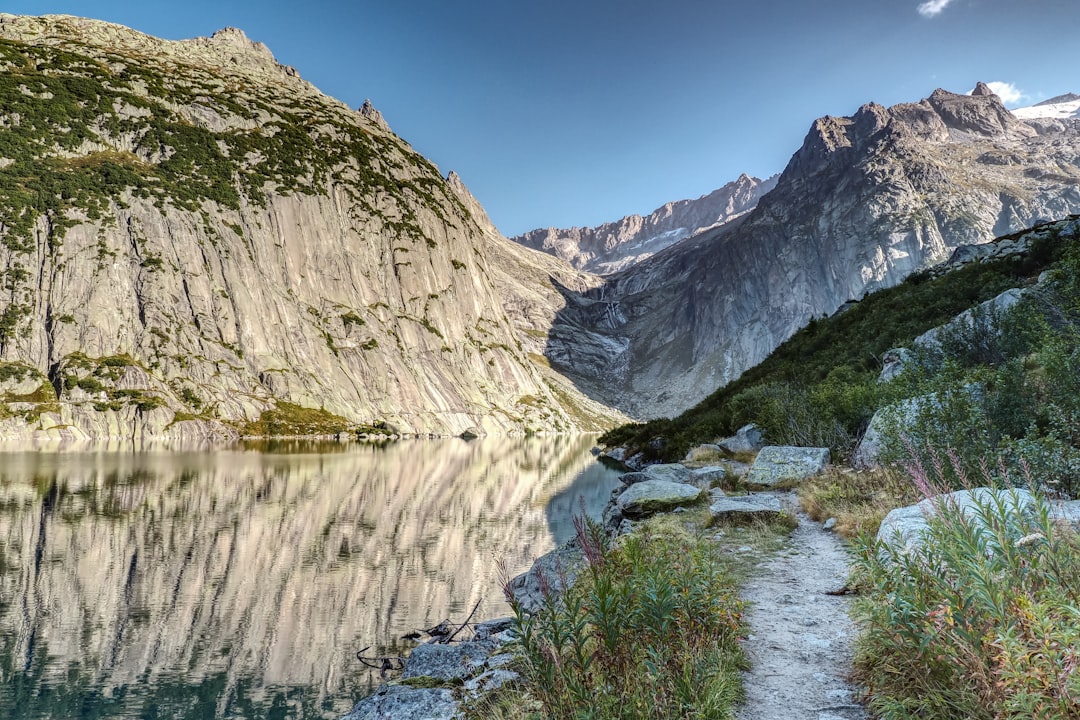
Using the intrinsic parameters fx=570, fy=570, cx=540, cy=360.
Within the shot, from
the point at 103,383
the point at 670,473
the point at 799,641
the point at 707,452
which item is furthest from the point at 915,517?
the point at 103,383

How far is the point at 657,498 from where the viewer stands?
1986 centimetres

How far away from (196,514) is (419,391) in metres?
109

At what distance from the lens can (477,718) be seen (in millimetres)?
6375

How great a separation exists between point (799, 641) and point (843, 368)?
30999mm

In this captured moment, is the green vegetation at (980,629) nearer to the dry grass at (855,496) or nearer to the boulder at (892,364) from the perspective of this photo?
the dry grass at (855,496)

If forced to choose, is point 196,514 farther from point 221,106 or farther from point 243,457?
point 221,106

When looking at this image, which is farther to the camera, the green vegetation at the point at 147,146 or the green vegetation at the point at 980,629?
the green vegetation at the point at 147,146

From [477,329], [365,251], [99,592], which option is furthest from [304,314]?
[99,592]

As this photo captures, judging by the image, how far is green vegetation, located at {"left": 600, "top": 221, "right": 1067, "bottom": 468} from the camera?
26.5 m

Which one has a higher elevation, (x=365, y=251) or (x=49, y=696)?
(x=365, y=251)

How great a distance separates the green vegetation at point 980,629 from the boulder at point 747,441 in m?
30.4

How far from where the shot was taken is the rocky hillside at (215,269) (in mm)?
97688

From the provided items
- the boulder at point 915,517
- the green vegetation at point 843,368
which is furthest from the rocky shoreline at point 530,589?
the boulder at point 915,517

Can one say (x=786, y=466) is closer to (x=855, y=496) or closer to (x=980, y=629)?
(x=855, y=496)
